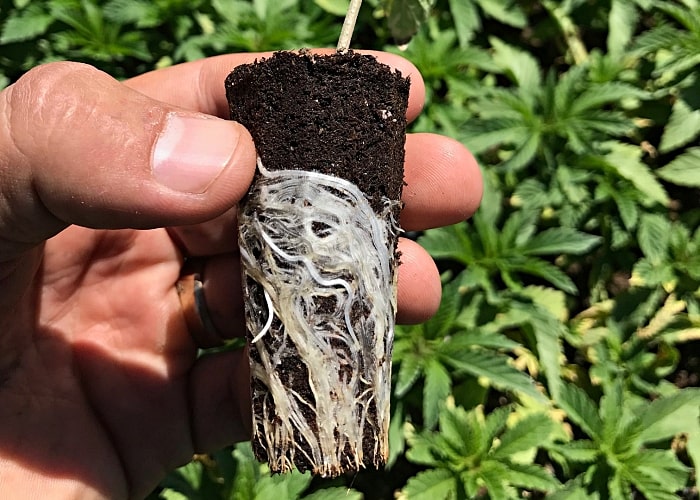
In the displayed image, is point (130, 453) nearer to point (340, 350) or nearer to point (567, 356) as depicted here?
point (340, 350)

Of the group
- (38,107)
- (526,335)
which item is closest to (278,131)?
(38,107)

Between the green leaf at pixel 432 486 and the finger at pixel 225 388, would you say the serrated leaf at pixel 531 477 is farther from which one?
the finger at pixel 225 388

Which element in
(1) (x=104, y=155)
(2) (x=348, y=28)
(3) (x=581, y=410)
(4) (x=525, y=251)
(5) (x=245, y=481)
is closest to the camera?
(1) (x=104, y=155)

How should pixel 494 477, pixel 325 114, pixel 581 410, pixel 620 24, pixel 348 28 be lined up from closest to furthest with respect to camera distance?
1. pixel 325 114
2. pixel 348 28
3. pixel 494 477
4. pixel 581 410
5. pixel 620 24

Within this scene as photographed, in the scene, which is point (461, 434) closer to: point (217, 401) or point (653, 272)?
point (217, 401)

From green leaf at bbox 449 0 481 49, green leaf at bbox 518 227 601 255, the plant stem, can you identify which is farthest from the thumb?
green leaf at bbox 449 0 481 49

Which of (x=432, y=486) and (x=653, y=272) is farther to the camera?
(x=653, y=272)

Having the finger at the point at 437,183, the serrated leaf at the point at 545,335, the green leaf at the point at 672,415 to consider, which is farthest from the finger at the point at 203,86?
the green leaf at the point at 672,415

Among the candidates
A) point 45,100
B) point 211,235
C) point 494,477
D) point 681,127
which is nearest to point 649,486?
point 494,477

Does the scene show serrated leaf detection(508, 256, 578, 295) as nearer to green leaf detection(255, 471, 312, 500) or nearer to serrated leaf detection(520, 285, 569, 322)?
serrated leaf detection(520, 285, 569, 322)
